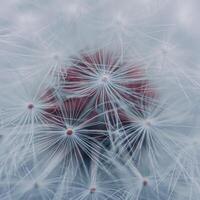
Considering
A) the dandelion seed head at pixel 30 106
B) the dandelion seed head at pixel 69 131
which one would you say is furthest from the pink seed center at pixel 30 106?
the dandelion seed head at pixel 69 131

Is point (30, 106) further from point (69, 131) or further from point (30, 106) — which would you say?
point (69, 131)

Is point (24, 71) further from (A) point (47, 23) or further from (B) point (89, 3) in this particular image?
(B) point (89, 3)

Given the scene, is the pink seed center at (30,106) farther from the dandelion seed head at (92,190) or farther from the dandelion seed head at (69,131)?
the dandelion seed head at (92,190)

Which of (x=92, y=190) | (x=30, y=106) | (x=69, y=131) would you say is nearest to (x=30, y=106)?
(x=30, y=106)

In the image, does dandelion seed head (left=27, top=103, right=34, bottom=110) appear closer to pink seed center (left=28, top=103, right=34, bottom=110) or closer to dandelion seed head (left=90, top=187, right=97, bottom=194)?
pink seed center (left=28, top=103, right=34, bottom=110)

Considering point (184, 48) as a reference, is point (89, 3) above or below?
above

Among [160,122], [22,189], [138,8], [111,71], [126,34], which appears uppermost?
[138,8]

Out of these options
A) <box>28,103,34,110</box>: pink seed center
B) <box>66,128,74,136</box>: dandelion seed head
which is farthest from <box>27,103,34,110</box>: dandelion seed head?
<box>66,128,74,136</box>: dandelion seed head

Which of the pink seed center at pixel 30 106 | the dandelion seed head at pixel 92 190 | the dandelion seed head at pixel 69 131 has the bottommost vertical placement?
the dandelion seed head at pixel 92 190

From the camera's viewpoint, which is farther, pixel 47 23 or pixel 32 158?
pixel 47 23

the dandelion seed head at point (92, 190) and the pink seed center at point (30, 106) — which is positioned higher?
the pink seed center at point (30, 106)

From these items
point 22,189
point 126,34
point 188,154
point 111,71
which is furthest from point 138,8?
point 22,189
